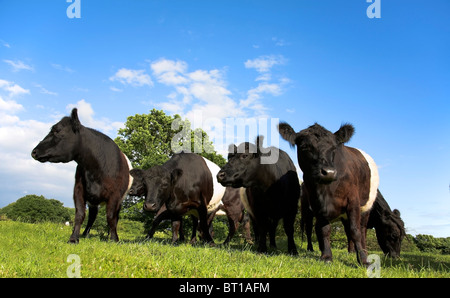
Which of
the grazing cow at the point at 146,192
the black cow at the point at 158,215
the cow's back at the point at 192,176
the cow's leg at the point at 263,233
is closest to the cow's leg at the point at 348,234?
the cow's leg at the point at 263,233

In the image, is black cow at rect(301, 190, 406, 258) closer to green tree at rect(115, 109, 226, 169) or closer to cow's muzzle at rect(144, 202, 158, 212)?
cow's muzzle at rect(144, 202, 158, 212)

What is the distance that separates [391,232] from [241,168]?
4.57m

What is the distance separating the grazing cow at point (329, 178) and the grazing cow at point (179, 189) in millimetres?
4305

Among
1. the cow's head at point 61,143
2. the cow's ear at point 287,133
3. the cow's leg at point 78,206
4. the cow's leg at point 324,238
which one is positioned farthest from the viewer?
the cow's head at point 61,143

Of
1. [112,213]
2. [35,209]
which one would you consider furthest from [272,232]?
[35,209]

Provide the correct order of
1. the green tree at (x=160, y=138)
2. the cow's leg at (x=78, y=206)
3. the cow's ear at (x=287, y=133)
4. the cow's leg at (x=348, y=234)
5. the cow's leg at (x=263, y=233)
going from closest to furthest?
the cow's ear at (x=287, y=133)
the cow's leg at (x=348, y=234)
the cow's leg at (x=263, y=233)
the cow's leg at (x=78, y=206)
the green tree at (x=160, y=138)

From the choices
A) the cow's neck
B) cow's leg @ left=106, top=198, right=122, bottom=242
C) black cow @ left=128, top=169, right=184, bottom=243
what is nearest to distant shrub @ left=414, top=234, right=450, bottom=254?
black cow @ left=128, top=169, right=184, bottom=243

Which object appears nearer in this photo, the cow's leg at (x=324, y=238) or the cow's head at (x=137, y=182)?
the cow's leg at (x=324, y=238)

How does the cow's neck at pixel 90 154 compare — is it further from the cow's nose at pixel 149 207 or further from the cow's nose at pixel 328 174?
the cow's nose at pixel 328 174

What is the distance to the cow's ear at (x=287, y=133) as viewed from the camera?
703 cm

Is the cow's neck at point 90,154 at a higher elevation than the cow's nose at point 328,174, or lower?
higher
